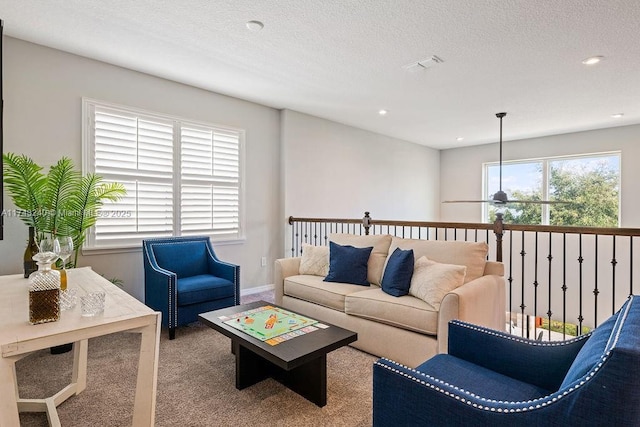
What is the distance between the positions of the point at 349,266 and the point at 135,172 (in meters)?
2.57

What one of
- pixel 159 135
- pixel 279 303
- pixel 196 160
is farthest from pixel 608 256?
pixel 159 135

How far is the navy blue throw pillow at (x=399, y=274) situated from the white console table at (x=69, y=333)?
72.8 inches

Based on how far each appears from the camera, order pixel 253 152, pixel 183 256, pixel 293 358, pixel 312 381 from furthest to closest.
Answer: pixel 253 152 < pixel 183 256 < pixel 312 381 < pixel 293 358

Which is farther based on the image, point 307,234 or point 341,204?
point 341,204

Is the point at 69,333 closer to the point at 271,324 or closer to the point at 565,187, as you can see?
the point at 271,324

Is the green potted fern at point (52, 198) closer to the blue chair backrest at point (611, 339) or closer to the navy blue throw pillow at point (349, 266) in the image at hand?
the navy blue throw pillow at point (349, 266)

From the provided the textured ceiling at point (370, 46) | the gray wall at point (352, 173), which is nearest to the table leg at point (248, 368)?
the textured ceiling at point (370, 46)

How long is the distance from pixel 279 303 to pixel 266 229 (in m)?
1.56

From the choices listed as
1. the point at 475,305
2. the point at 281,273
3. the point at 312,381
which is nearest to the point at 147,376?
the point at 312,381

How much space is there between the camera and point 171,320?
299 cm

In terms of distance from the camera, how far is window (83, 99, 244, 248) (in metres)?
3.46

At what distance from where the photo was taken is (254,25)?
8.70 feet

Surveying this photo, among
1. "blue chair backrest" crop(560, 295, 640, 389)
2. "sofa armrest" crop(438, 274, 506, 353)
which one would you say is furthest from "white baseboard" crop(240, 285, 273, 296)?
"blue chair backrest" crop(560, 295, 640, 389)

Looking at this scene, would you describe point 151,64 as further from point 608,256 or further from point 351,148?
point 608,256
